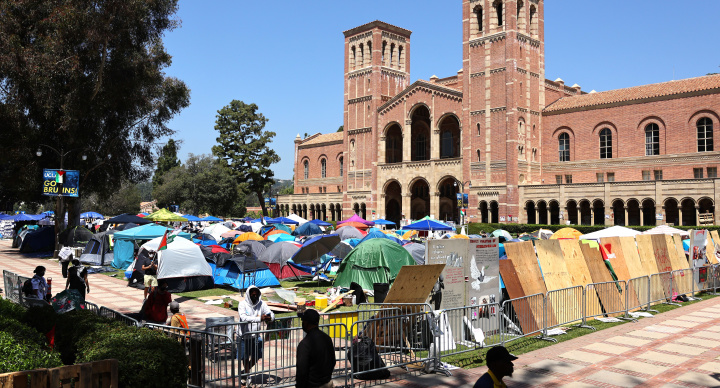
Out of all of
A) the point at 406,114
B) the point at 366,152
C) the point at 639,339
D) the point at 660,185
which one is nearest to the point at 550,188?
the point at 660,185

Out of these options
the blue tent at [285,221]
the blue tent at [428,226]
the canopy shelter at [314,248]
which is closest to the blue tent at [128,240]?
the canopy shelter at [314,248]

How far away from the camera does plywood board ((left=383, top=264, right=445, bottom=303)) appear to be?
9.94m

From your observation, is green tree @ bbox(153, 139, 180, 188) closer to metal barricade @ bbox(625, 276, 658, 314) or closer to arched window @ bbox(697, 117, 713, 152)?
metal barricade @ bbox(625, 276, 658, 314)

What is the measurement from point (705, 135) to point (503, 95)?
14.9 metres

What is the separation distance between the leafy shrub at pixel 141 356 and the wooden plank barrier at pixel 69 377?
797 millimetres

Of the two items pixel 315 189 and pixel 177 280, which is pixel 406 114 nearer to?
pixel 315 189

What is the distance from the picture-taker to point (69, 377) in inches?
186

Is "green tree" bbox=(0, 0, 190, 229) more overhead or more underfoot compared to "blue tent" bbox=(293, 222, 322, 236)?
more overhead

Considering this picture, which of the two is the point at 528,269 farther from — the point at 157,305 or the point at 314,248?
the point at 314,248

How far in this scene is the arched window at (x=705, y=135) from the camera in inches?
1577

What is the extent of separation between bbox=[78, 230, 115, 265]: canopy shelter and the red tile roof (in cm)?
3698

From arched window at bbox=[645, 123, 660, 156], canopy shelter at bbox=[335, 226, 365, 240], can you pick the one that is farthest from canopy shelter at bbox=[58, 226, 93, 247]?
arched window at bbox=[645, 123, 660, 156]

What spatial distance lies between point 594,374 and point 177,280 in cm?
1366

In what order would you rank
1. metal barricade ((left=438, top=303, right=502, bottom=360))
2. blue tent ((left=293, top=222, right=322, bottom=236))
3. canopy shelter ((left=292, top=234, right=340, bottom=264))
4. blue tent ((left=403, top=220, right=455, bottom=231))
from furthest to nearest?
blue tent ((left=403, top=220, right=455, bottom=231))
blue tent ((left=293, top=222, right=322, bottom=236))
canopy shelter ((left=292, top=234, right=340, bottom=264))
metal barricade ((left=438, top=303, right=502, bottom=360))
